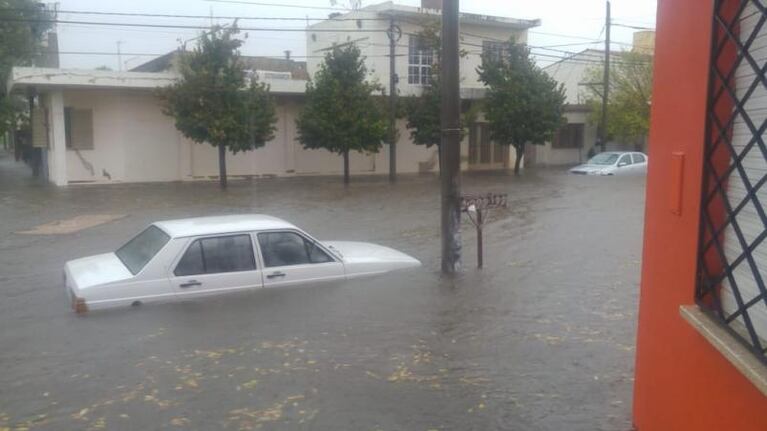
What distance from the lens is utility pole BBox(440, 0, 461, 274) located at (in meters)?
10.1

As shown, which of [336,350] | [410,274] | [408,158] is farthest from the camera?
[408,158]

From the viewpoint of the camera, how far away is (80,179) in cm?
2683

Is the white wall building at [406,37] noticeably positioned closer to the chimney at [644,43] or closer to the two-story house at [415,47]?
the two-story house at [415,47]

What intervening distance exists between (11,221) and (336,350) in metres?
13.3

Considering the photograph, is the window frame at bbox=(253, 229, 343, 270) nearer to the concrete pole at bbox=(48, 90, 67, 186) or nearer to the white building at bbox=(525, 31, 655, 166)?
the concrete pole at bbox=(48, 90, 67, 186)

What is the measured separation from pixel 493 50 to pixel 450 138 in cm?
2454

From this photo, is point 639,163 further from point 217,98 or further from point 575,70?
point 217,98

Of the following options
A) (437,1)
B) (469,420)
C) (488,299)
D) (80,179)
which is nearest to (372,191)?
(80,179)

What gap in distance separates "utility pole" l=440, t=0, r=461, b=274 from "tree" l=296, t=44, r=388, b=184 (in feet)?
54.3

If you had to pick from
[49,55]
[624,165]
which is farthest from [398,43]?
[49,55]

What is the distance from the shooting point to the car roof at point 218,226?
799 cm

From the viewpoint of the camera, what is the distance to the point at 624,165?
3138cm

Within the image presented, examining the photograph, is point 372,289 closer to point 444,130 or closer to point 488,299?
point 488,299

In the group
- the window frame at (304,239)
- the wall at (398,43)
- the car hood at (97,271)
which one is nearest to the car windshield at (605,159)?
the wall at (398,43)
